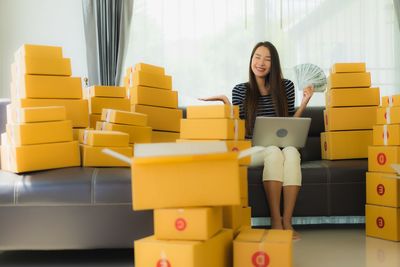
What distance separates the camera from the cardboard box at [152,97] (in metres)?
3.01

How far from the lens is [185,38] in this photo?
13.7 feet

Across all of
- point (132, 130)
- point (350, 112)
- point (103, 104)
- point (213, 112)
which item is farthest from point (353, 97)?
point (103, 104)

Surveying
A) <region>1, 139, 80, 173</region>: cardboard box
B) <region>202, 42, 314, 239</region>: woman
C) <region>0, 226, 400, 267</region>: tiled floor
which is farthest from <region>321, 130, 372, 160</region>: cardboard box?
<region>1, 139, 80, 173</region>: cardboard box

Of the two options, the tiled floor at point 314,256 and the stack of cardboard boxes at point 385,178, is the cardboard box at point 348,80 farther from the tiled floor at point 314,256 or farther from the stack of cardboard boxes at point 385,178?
the tiled floor at point 314,256

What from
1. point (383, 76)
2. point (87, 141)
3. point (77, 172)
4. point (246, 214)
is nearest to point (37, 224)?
point (77, 172)

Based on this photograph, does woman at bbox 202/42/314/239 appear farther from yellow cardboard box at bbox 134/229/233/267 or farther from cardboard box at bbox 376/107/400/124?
yellow cardboard box at bbox 134/229/233/267

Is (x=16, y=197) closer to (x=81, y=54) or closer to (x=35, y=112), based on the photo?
(x=35, y=112)

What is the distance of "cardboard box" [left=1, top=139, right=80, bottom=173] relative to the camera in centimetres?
222

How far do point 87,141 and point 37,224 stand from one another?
556mm

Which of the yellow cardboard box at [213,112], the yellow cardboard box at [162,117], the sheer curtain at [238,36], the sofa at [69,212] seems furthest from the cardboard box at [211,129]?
the sheer curtain at [238,36]

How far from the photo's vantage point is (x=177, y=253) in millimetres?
1604

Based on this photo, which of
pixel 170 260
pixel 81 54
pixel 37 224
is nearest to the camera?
pixel 170 260

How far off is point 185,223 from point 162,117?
58.7 inches

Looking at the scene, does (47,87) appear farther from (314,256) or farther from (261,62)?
(314,256)
